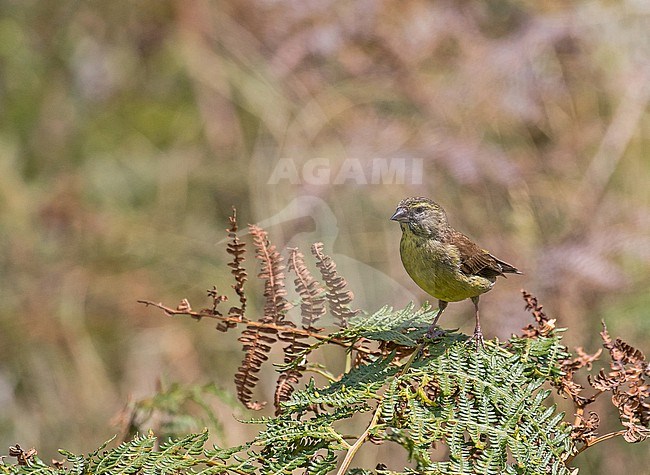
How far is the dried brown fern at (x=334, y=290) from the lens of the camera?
1737mm

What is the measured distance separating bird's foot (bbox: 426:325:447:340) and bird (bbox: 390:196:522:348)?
0.48 metres

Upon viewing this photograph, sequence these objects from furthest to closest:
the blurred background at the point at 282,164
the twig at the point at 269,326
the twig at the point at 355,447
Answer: the blurred background at the point at 282,164 → the twig at the point at 269,326 → the twig at the point at 355,447

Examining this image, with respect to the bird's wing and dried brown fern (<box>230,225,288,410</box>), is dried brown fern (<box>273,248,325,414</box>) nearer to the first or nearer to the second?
dried brown fern (<box>230,225,288,410</box>)

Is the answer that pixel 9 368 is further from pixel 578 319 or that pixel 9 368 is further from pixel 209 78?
pixel 578 319

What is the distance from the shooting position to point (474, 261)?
2.36 metres

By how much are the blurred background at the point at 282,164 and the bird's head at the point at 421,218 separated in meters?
1.58

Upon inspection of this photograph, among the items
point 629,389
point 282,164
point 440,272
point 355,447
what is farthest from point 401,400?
point 282,164

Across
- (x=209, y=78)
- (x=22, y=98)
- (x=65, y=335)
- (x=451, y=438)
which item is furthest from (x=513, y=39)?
(x=451, y=438)

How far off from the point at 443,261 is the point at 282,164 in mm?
3428

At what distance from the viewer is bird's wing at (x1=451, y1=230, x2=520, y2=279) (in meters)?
2.34

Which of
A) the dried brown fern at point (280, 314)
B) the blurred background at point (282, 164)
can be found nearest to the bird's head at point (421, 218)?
the dried brown fern at point (280, 314)

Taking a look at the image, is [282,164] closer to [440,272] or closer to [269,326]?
[440,272]

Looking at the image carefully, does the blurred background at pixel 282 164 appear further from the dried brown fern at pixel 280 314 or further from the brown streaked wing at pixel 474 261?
the dried brown fern at pixel 280 314

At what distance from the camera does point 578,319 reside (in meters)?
4.30
